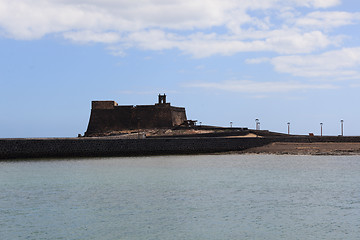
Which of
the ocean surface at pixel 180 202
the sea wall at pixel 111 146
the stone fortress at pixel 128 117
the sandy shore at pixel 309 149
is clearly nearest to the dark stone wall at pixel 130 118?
the stone fortress at pixel 128 117

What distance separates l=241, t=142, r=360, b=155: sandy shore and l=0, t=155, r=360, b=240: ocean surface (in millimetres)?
11557

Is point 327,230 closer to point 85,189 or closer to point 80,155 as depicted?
point 85,189

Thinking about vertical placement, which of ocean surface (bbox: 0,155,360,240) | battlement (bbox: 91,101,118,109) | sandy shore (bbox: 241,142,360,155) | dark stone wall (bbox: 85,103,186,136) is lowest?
ocean surface (bbox: 0,155,360,240)

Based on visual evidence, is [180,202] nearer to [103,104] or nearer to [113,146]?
[113,146]

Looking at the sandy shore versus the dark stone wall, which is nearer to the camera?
the sandy shore

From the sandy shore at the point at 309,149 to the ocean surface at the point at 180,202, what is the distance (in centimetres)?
1156

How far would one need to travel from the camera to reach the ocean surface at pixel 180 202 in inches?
583

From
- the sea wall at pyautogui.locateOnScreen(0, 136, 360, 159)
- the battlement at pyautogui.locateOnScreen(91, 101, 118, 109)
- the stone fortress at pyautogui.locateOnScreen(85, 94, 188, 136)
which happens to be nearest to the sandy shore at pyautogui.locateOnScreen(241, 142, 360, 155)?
the sea wall at pyautogui.locateOnScreen(0, 136, 360, 159)

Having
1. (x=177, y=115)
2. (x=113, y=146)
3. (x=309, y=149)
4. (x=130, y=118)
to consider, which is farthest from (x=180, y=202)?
(x=177, y=115)

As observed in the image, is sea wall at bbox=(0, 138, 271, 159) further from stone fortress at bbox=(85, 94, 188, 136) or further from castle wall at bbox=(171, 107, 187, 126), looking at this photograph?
castle wall at bbox=(171, 107, 187, 126)

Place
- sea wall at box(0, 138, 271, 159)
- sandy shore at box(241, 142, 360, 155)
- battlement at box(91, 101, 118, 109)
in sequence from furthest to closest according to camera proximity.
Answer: battlement at box(91, 101, 118, 109)
sandy shore at box(241, 142, 360, 155)
sea wall at box(0, 138, 271, 159)

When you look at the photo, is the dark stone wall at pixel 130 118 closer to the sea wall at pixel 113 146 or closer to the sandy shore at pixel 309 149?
the sea wall at pixel 113 146

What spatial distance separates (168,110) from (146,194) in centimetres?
4342

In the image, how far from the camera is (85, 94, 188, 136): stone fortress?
64.8 metres
